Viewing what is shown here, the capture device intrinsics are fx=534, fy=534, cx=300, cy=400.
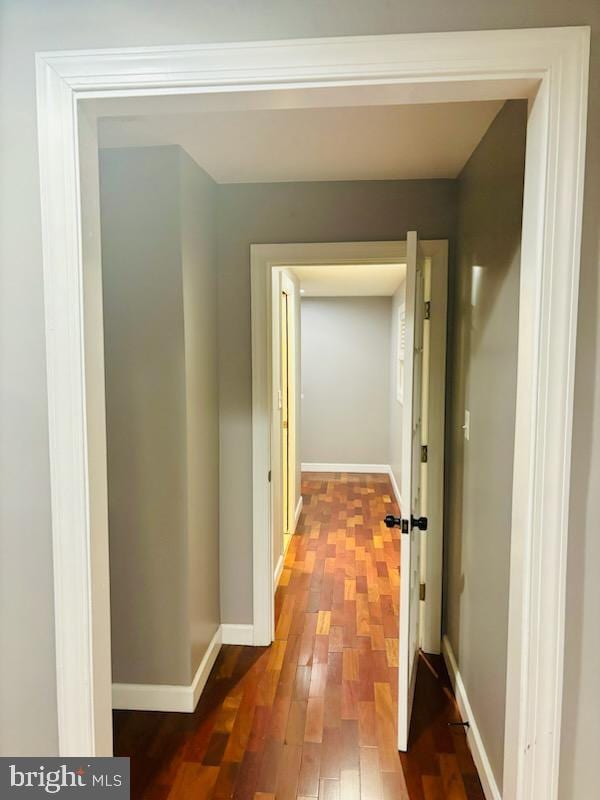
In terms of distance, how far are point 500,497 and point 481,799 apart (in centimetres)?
109

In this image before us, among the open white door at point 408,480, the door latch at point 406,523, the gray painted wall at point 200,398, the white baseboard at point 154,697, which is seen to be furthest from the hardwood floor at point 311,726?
the door latch at point 406,523

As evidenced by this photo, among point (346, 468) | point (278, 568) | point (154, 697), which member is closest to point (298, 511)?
point (278, 568)

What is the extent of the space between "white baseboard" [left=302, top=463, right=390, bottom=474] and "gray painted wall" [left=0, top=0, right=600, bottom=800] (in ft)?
19.4

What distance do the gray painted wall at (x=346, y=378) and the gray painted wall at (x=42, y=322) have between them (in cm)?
585

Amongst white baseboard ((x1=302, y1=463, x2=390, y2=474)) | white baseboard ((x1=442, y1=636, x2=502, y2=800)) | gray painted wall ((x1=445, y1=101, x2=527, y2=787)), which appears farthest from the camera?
→ white baseboard ((x1=302, y1=463, x2=390, y2=474))

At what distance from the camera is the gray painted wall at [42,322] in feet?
3.52

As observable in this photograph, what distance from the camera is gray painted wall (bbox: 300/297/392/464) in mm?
6938

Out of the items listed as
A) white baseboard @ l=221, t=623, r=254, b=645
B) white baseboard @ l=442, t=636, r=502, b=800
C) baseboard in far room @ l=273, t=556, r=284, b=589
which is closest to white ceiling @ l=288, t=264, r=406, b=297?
baseboard in far room @ l=273, t=556, r=284, b=589

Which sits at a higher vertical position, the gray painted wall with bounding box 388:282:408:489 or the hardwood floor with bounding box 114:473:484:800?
the gray painted wall with bounding box 388:282:408:489

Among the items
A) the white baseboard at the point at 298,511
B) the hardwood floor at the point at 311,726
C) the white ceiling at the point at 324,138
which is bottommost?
the hardwood floor at the point at 311,726

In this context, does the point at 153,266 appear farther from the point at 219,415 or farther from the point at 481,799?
the point at 481,799

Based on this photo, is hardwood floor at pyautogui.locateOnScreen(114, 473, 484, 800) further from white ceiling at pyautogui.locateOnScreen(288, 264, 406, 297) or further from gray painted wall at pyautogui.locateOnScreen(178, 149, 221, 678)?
white ceiling at pyautogui.locateOnScreen(288, 264, 406, 297)

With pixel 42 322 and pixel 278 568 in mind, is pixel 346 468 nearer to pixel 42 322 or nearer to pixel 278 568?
pixel 278 568

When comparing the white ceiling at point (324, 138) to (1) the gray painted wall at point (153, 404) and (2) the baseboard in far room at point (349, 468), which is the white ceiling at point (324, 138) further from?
(2) the baseboard in far room at point (349, 468)
